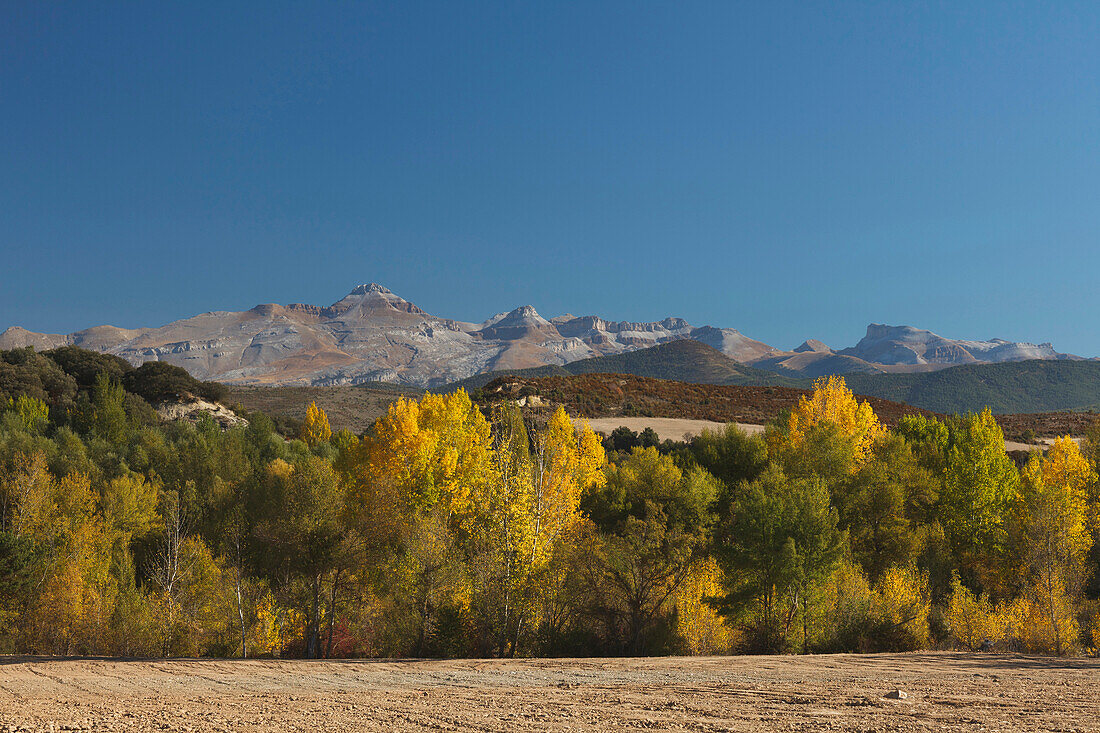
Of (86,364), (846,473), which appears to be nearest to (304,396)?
(86,364)

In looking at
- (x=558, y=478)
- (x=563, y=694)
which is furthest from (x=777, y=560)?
(x=563, y=694)

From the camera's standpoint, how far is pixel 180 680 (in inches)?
809

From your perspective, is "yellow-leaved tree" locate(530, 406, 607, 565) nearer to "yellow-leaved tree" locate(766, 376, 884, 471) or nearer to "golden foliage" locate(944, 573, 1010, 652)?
"yellow-leaved tree" locate(766, 376, 884, 471)

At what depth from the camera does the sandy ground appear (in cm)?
8431

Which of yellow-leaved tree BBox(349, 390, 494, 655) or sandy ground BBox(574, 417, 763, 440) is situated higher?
sandy ground BBox(574, 417, 763, 440)

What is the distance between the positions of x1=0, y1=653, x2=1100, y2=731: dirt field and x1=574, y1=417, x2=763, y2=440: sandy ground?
59597 mm

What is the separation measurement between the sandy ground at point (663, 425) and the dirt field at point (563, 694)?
59597mm

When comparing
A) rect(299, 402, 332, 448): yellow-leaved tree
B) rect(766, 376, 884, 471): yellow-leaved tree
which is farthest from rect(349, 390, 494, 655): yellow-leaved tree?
rect(299, 402, 332, 448): yellow-leaved tree

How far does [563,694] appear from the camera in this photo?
17.0 meters

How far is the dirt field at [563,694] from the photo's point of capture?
1314 cm

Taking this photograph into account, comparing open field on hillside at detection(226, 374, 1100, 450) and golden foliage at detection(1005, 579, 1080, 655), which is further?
open field on hillside at detection(226, 374, 1100, 450)

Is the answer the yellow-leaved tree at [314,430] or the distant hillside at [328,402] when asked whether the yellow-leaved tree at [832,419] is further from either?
the distant hillside at [328,402]

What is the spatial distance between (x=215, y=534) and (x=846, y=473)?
38111mm

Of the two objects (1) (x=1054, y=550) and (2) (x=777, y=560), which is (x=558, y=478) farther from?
(1) (x=1054, y=550)
